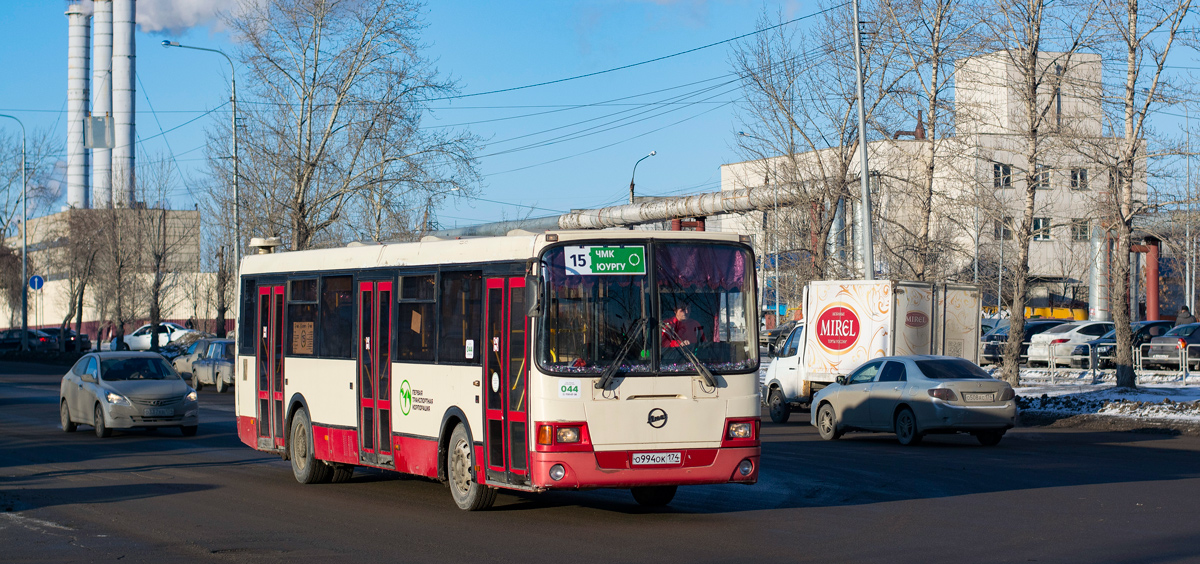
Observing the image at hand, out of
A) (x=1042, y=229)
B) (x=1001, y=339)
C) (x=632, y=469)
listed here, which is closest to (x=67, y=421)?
(x=632, y=469)

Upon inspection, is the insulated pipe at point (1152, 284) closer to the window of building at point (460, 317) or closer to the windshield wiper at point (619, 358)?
the window of building at point (460, 317)

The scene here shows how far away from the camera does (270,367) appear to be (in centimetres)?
1548

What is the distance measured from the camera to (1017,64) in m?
27.2

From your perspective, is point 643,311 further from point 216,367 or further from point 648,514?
point 216,367

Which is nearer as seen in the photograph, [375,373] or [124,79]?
[375,373]

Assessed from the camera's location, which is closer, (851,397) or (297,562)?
(297,562)

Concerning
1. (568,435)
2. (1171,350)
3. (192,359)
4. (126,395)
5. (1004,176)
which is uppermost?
(1004,176)

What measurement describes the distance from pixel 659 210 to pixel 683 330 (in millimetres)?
40588

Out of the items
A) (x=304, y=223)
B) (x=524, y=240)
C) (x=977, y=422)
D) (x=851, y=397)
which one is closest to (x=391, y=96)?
(x=304, y=223)

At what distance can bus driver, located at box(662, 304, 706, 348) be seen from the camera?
10.8m

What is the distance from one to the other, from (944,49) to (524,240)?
2297 cm

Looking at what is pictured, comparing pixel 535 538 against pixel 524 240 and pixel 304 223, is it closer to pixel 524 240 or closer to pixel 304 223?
pixel 524 240

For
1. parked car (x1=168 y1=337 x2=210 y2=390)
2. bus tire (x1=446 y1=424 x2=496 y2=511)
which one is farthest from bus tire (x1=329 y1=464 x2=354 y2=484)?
parked car (x1=168 y1=337 x2=210 y2=390)

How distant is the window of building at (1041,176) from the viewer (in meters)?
27.1
